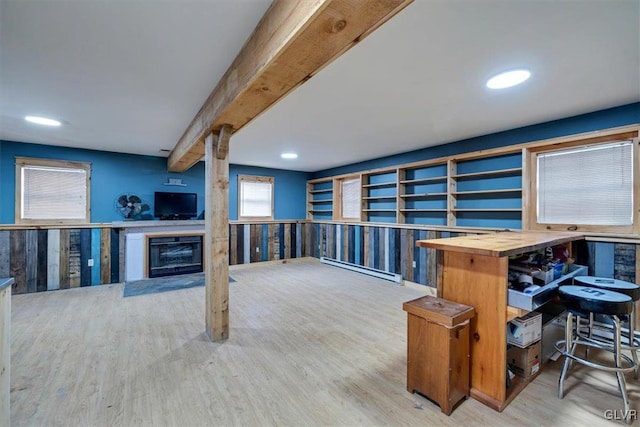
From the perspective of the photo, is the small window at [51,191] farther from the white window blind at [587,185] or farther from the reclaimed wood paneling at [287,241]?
the white window blind at [587,185]

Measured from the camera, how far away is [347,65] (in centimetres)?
201

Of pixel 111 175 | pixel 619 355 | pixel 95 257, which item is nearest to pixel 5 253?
pixel 95 257

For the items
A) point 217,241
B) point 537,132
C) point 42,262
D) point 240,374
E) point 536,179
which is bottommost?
point 240,374

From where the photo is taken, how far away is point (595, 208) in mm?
3031

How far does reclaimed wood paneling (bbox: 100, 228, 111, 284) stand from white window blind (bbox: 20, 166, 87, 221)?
19.7 inches

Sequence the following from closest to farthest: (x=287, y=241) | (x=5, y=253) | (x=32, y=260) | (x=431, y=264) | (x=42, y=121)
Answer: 1. (x=42, y=121)
2. (x=5, y=253)
3. (x=32, y=260)
4. (x=431, y=264)
5. (x=287, y=241)

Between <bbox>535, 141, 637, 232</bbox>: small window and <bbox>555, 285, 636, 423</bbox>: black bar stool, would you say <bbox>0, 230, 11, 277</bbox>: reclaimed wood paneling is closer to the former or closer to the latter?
<bbox>555, 285, 636, 423</bbox>: black bar stool

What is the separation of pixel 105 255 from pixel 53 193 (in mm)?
1283

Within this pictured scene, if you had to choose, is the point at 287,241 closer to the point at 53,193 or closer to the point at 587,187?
the point at 53,193

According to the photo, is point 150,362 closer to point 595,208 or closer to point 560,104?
point 560,104

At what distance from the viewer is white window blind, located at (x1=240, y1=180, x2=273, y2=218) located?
21.1 ft

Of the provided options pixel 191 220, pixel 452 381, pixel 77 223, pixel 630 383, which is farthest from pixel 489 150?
pixel 77 223

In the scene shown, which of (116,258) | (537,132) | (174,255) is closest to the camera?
(537,132)

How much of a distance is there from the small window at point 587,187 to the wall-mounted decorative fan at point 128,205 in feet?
20.6
